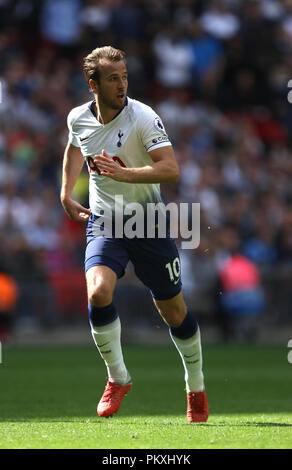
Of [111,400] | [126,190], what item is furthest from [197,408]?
[126,190]

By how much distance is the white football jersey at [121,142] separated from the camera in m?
6.78

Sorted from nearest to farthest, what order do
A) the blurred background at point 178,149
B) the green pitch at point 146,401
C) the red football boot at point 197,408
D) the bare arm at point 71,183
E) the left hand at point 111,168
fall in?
the green pitch at point 146,401, the left hand at point 111,168, the red football boot at point 197,408, the bare arm at point 71,183, the blurred background at point 178,149

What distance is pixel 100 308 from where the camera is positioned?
22.4 feet

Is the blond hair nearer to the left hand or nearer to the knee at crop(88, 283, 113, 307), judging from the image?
the left hand

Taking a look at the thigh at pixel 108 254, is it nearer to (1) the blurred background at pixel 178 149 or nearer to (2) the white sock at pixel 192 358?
(2) the white sock at pixel 192 358

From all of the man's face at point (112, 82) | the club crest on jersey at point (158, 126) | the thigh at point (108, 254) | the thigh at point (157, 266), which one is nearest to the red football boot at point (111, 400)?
the thigh at point (157, 266)

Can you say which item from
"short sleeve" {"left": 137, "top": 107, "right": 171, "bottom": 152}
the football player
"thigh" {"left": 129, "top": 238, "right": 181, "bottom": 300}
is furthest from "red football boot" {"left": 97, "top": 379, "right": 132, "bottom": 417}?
"short sleeve" {"left": 137, "top": 107, "right": 171, "bottom": 152}

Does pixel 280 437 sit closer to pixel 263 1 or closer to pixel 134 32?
pixel 134 32

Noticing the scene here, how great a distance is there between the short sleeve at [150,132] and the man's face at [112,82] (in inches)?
7.4

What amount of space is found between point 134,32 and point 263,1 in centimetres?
316

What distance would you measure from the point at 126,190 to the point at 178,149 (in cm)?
1096

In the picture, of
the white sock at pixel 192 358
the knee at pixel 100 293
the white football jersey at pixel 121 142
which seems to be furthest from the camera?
the white sock at pixel 192 358

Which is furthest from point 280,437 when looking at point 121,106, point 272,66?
point 272,66

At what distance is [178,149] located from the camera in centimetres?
1784
